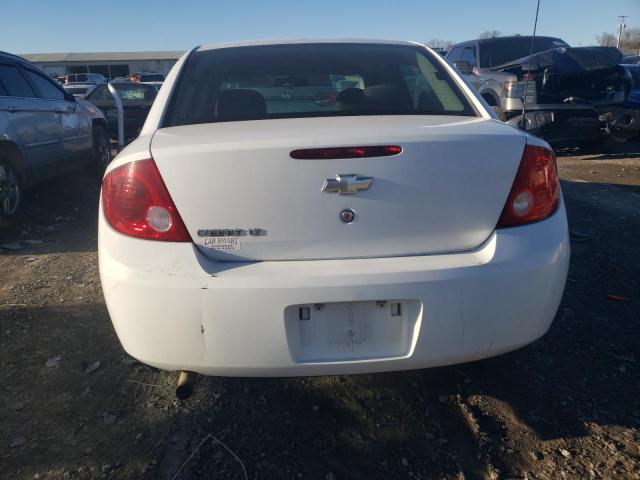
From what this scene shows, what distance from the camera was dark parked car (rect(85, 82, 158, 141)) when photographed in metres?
9.11

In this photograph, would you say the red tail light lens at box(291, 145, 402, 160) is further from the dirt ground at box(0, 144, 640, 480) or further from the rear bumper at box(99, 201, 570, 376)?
the dirt ground at box(0, 144, 640, 480)

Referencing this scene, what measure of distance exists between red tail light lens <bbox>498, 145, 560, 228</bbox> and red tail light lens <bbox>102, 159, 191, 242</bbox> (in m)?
1.20

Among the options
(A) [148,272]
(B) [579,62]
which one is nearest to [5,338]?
(A) [148,272]

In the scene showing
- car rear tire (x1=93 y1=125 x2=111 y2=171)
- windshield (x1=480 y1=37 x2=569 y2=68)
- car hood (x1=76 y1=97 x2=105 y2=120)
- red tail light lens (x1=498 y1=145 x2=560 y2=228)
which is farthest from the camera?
windshield (x1=480 y1=37 x2=569 y2=68)

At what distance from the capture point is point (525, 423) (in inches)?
87.3

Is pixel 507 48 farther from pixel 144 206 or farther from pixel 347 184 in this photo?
pixel 144 206

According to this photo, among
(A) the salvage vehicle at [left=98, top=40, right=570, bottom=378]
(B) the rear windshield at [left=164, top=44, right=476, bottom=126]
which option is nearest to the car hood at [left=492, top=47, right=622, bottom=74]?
(B) the rear windshield at [left=164, top=44, right=476, bottom=126]

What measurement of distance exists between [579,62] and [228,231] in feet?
25.3

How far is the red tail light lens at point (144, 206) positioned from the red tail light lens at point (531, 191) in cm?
120

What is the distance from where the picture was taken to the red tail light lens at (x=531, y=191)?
1938 mm

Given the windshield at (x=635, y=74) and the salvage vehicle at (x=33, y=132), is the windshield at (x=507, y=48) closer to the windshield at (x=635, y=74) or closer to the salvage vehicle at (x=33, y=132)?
the windshield at (x=635, y=74)

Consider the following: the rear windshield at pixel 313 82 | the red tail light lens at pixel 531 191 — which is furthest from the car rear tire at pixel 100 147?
the red tail light lens at pixel 531 191

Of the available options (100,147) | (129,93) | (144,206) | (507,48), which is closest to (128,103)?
(129,93)

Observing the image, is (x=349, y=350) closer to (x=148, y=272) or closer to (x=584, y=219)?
(x=148, y=272)
